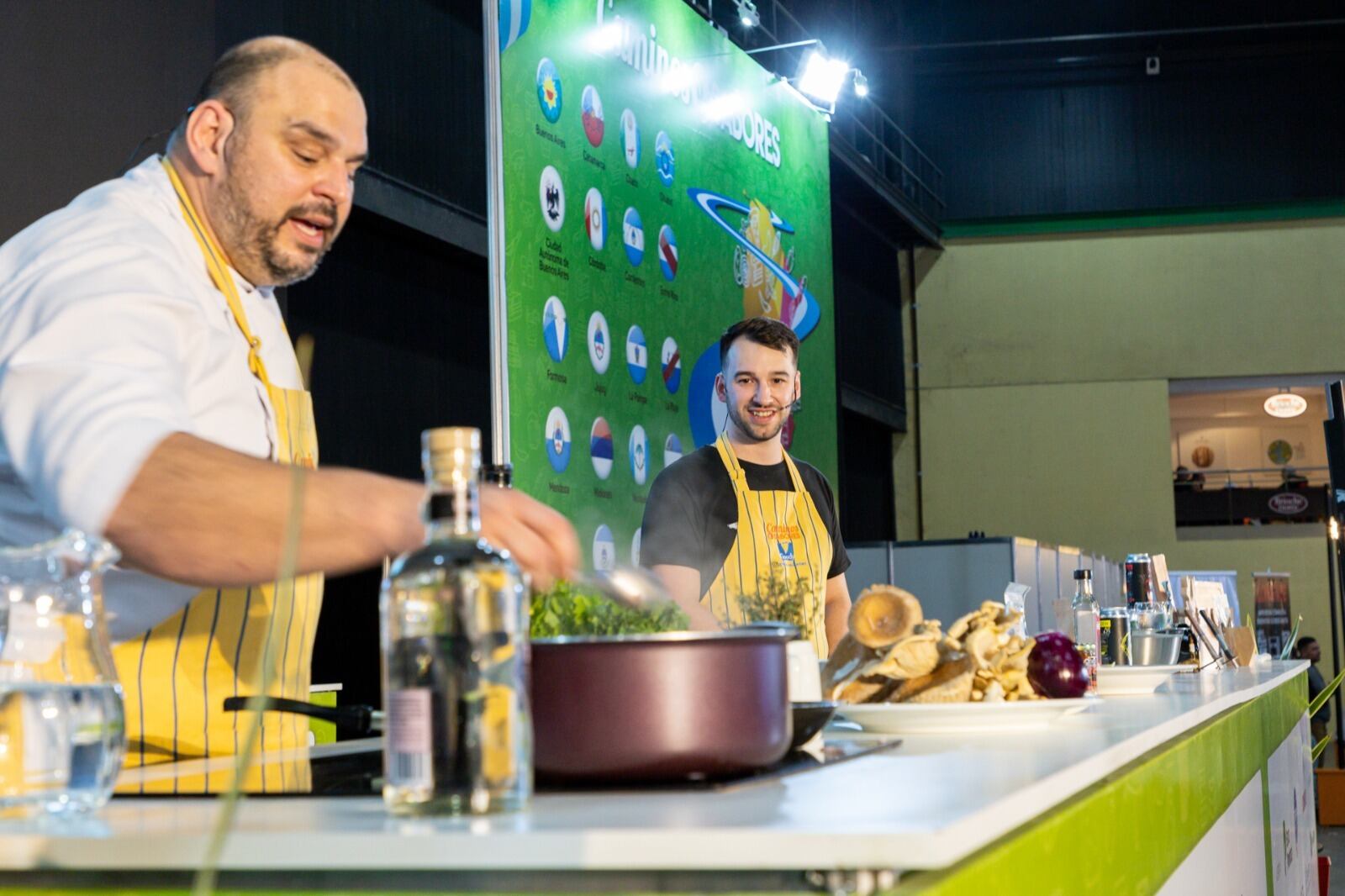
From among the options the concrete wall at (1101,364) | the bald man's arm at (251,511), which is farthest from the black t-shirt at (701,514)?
the concrete wall at (1101,364)

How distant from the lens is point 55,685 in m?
0.83

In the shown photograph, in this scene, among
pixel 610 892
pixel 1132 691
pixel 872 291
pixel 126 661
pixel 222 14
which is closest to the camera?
pixel 610 892

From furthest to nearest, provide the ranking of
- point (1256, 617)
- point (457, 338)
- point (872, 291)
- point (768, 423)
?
point (872, 291) → point (1256, 617) → point (457, 338) → point (768, 423)

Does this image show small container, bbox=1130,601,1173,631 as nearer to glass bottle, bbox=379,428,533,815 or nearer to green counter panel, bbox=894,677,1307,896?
green counter panel, bbox=894,677,1307,896

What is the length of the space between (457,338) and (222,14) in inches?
105

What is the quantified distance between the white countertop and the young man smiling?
8.04 ft

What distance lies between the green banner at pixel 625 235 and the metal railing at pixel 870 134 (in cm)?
280

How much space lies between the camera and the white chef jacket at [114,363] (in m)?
1.03

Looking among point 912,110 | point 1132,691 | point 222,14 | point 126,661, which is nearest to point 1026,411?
point 912,110

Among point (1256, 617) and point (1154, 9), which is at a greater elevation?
point (1154, 9)

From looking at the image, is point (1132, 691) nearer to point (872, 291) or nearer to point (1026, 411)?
point (872, 291)

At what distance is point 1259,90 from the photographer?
14.3 m

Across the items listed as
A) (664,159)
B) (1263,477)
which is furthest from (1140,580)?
(1263,477)

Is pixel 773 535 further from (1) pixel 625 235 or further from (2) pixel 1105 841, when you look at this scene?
(2) pixel 1105 841
